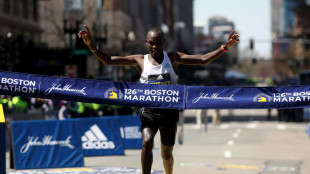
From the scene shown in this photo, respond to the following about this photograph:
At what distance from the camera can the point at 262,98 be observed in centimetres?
759

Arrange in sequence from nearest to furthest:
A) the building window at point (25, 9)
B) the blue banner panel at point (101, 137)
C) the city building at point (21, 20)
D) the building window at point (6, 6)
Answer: the blue banner panel at point (101, 137)
the city building at point (21, 20)
the building window at point (6, 6)
the building window at point (25, 9)

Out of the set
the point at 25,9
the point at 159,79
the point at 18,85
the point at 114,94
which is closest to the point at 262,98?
the point at 159,79

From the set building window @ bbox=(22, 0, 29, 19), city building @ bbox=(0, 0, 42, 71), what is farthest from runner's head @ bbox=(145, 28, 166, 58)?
building window @ bbox=(22, 0, 29, 19)

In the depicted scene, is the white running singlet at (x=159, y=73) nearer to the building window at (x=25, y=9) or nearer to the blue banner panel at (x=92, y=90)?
the blue banner panel at (x=92, y=90)

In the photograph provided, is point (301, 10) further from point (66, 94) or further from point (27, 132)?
point (66, 94)

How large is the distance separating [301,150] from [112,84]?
9.33 metres

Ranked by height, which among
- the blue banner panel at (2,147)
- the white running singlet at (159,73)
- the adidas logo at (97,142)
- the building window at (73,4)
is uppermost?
the building window at (73,4)

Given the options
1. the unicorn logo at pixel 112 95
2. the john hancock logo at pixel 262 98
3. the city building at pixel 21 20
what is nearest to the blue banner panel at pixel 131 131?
the unicorn logo at pixel 112 95

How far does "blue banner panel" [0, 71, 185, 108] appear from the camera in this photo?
742 cm

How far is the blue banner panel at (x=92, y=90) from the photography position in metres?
7.42

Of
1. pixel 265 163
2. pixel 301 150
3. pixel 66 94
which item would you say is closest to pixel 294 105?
pixel 66 94

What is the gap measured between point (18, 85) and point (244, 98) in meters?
2.58

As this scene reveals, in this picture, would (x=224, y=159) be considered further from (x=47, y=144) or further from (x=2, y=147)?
(x=2, y=147)

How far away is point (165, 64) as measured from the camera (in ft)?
24.0
